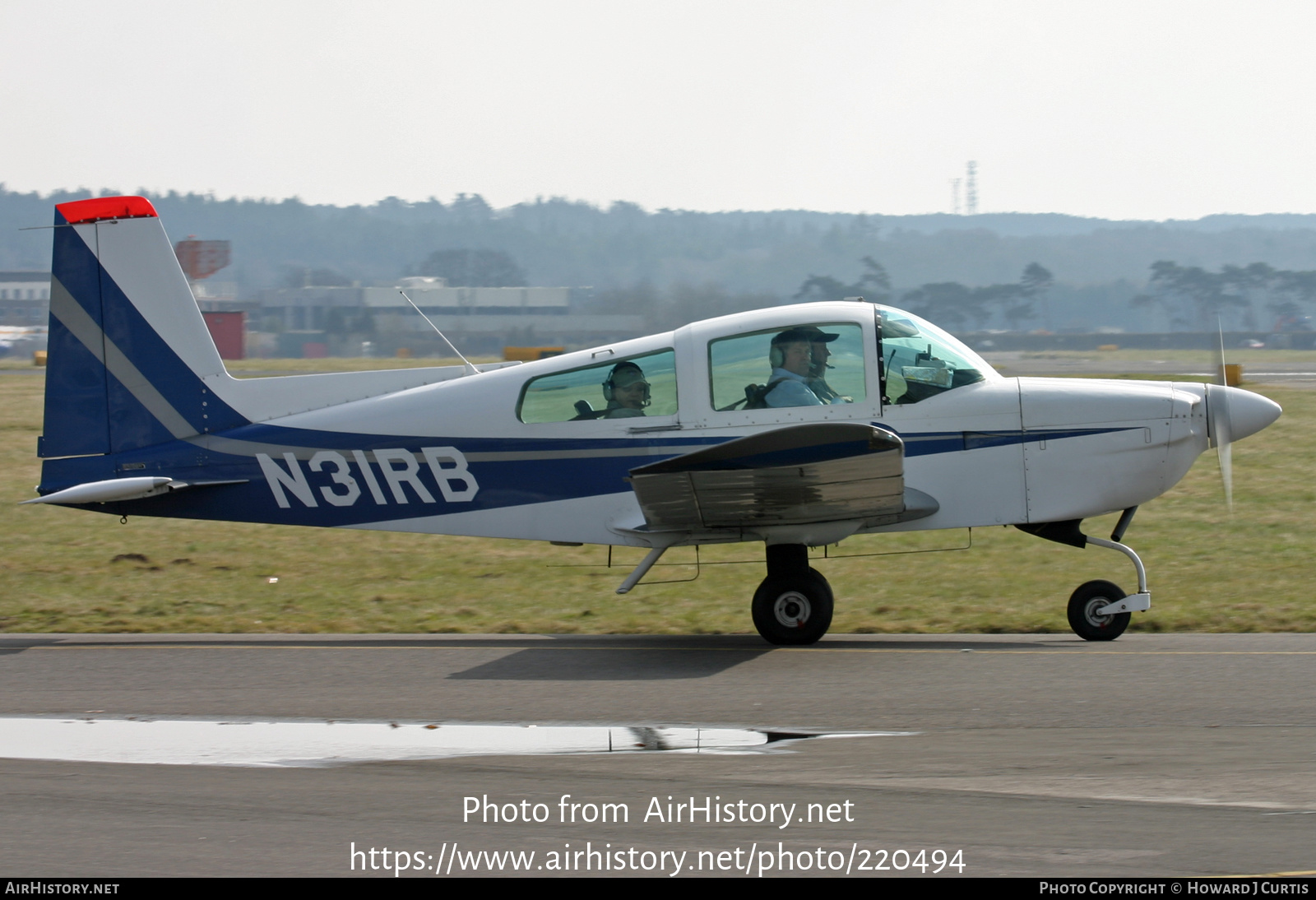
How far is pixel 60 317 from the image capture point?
8922 mm

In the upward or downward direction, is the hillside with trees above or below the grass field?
above

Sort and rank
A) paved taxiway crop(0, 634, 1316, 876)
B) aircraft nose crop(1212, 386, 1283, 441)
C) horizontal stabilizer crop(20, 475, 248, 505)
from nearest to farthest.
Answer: paved taxiway crop(0, 634, 1316, 876) → aircraft nose crop(1212, 386, 1283, 441) → horizontal stabilizer crop(20, 475, 248, 505)

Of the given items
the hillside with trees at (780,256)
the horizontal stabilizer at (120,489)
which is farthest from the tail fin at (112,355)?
the hillside with trees at (780,256)

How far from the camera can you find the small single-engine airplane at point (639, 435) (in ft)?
26.4

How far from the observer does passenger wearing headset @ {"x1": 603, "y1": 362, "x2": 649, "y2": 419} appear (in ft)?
27.1

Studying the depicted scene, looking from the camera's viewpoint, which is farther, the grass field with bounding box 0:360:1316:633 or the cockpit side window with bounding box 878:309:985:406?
the grass field with bounding box 0:360:1316:633

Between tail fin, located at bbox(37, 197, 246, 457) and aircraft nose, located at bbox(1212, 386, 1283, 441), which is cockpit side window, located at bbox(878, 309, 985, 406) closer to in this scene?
aircraft nose, located at bbox(1212, 386, 1283, 441)

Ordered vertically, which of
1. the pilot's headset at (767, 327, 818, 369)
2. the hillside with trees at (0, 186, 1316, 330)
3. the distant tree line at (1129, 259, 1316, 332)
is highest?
the hillside with trees at (0, 186, 1316, 330)

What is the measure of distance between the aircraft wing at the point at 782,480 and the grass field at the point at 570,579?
1.32 meters

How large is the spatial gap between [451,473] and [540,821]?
418 cm

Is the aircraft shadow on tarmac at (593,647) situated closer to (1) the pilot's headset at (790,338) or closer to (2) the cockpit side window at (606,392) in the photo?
(2) the cockpit side window at (606,392)

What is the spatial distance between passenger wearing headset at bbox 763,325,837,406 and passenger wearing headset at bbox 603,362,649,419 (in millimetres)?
830

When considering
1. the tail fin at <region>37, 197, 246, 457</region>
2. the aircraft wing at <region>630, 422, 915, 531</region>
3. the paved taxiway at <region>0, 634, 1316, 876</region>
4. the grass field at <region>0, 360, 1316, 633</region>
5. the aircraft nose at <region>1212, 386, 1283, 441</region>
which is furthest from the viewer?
the grass field at <region>0, 360, 1316, 633</region>

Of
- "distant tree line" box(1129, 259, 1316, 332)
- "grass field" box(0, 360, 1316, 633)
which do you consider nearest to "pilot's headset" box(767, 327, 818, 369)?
"grass field" box(0, 360, 1316, 633)
